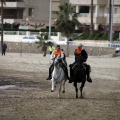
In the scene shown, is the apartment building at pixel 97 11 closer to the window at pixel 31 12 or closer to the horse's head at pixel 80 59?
the window at pixel 31 12

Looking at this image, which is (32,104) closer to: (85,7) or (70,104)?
(70,104)

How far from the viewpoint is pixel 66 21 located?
216ft

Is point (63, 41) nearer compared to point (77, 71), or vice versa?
point (77, 71)

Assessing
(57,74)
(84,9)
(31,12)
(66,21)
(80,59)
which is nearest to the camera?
(80,59)

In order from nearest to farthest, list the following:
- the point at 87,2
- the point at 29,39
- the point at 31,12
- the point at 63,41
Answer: the point at 63,41 → the point at 29,39 → the point at 87,2 → the point at 31,12

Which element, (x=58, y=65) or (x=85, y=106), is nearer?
(x=85, y=106)

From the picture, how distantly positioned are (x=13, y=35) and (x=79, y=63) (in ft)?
184

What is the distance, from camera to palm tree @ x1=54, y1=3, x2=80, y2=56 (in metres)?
65.9

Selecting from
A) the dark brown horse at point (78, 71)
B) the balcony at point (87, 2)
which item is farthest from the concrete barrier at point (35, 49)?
the dark brown horse at point (78, 71)

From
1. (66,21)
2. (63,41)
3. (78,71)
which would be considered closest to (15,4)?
(63,41)

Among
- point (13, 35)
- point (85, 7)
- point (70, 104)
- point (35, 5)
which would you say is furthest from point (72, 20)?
point (70, 104)

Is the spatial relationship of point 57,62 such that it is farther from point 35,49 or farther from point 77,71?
point 35,49

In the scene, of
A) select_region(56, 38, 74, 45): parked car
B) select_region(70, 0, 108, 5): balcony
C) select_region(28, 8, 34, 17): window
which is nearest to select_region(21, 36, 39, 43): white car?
select_region(56, 38, 74, 45): parked car

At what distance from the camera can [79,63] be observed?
1936cm
